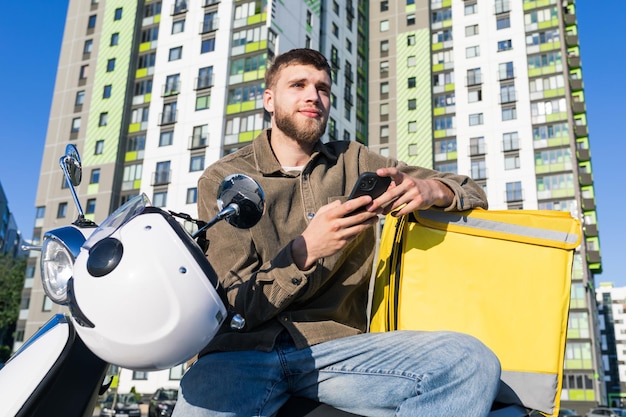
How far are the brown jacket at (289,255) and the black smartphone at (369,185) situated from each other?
0.87 ft

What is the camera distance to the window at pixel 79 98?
149ft

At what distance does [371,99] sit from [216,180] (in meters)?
51.2

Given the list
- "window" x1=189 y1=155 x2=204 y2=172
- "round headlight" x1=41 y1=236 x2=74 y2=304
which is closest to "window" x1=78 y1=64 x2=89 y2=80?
"window" x1=189 y1=155 x2=204 y2=172

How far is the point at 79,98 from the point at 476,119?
3153 cm

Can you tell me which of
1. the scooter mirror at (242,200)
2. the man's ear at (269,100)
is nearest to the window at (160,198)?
the man's ear at (269,100)

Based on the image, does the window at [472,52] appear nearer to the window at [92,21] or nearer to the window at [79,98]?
the window at [92,21]

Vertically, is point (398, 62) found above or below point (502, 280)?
above

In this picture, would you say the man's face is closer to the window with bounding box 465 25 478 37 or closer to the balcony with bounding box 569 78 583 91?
the window with bounding box 465 25 478 37

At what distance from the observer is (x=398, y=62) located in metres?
52.6

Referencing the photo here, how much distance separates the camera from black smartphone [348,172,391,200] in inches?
68.1

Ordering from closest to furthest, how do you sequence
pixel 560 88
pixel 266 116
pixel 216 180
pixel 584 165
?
pixel 216 180 < pixel 266 116 < pixel 560 88 < pixel 584 165

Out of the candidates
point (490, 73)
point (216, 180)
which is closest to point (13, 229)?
point (490, 73)

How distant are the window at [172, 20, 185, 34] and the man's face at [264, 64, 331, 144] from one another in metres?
42.1

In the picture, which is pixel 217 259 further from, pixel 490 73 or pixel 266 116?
pixel 490 73
